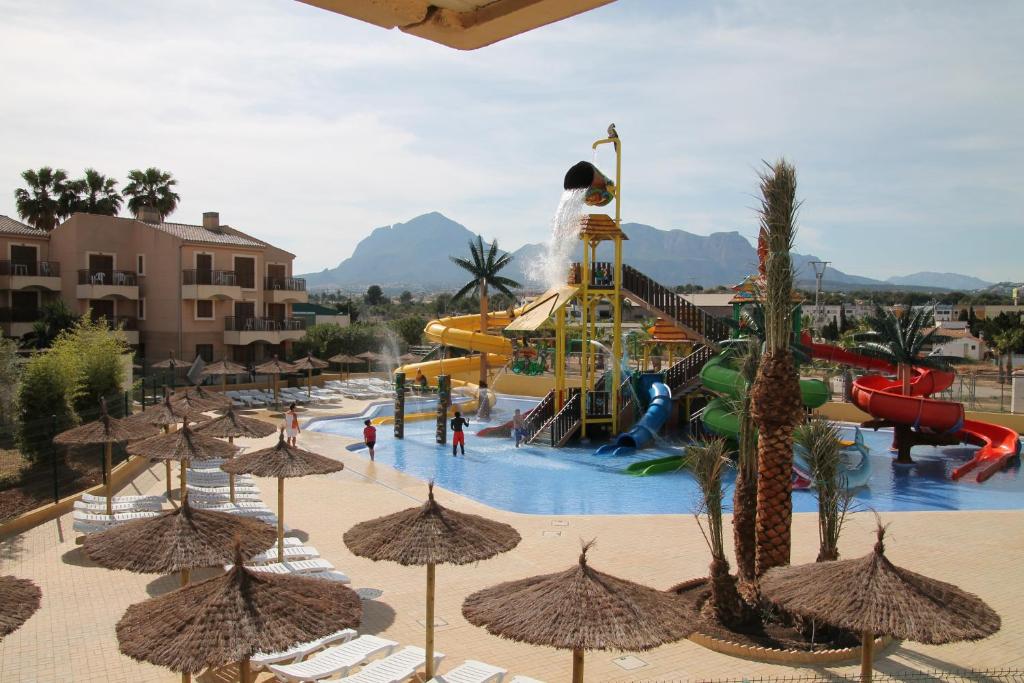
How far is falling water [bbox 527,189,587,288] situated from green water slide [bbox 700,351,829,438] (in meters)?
5.40

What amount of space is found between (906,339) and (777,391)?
14.8 meters

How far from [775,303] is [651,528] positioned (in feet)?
20.3

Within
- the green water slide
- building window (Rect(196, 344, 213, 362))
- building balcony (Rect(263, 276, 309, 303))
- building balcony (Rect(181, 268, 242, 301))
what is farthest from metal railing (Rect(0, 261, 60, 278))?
the green water slide

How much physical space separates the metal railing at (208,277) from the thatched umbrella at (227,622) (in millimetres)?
32079

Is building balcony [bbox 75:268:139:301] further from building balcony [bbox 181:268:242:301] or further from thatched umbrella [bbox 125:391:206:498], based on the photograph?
thatched umbrella [bbox 125:391:206:498]

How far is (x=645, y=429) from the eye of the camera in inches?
910

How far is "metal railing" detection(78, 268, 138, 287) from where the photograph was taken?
117 ft

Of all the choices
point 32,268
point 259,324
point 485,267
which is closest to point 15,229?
point 32,268

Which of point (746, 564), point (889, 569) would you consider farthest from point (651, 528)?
point (889, 569)

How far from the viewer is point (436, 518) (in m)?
8.78

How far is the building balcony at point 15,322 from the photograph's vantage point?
3409 cm

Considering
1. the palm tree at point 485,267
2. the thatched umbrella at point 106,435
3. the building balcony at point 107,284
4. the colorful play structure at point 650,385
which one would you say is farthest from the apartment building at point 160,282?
the thatched umbrella at point 106,435

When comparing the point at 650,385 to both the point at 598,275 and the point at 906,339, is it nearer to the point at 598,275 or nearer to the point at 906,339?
the point at 598,275

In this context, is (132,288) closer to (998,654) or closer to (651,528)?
(651,528)
